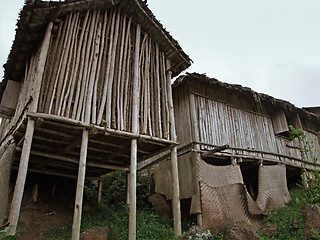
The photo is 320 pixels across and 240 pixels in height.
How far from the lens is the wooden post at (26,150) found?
19.5ft

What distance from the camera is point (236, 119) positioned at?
1297cm

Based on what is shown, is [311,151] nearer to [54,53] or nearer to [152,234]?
[152,234]

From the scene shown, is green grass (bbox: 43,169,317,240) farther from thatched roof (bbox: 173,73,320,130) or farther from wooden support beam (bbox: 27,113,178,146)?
thatched roof (bbox: 173,73,320,130)

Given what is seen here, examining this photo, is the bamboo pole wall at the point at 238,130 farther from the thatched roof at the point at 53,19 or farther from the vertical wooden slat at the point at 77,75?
the vertical wooden slat at the point at 77,75

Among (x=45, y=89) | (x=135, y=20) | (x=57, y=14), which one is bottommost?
(x=45, y=89)

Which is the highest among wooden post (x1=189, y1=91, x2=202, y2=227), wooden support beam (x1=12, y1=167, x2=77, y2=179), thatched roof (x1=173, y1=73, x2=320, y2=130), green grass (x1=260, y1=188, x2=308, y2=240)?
thatched roof (x1=173, y1=73, x2=320, y2=130)

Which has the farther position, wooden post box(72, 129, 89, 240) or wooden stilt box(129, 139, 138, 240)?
wooden stilt box(129, 139, 138, 240)

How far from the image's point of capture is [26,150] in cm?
655

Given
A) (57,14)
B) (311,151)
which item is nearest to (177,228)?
(57,14)

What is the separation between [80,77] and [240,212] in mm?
7336

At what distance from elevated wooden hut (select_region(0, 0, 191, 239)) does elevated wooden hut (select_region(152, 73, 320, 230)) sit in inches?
65.5

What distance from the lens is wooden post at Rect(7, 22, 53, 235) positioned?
5.93m

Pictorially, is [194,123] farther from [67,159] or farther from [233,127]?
[67,159]

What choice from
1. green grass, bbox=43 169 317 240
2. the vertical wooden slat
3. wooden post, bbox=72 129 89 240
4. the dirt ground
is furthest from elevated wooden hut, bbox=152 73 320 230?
the vertical wooden slat
